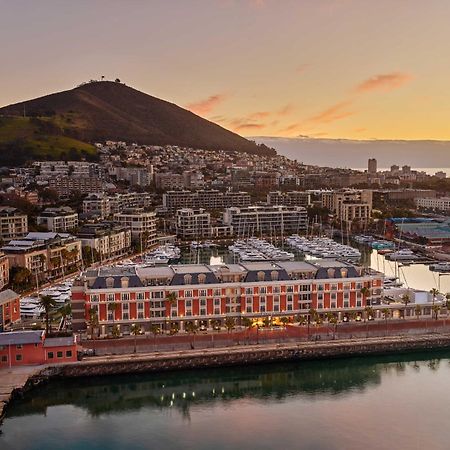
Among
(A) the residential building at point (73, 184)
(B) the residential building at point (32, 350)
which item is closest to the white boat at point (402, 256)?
(B) the residential building at point (32, 350)

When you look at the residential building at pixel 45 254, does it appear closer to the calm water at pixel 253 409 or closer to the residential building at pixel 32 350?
the residential building at pixel 32 350

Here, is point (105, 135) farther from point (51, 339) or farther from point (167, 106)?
point (51, 339)

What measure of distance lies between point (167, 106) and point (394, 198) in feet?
222

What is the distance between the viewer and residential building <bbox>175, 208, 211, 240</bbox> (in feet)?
144

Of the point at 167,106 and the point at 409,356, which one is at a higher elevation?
the point at 167,106

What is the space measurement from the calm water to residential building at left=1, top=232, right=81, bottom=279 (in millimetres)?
12084

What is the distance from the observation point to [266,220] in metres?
46.5

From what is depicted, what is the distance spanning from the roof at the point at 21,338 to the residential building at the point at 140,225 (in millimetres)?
22108

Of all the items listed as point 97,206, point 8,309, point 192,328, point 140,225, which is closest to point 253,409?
point 192,328

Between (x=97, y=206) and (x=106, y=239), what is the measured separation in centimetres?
1172

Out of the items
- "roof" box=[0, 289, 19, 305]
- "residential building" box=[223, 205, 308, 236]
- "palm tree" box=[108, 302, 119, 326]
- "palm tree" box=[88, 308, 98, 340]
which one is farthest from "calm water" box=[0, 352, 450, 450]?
"residential building" box=[223, 205, 308, 236]

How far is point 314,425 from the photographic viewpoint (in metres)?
13.9

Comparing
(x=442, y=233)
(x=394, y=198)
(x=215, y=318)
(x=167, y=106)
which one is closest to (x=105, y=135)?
(x=167, y=106)

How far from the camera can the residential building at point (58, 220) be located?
123 feet
